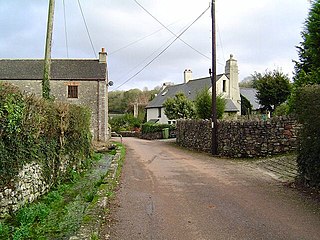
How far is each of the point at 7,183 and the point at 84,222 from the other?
7.42ft

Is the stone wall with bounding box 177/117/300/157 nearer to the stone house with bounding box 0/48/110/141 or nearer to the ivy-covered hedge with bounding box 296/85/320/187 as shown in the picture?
the ivy-covered hedge with bounding box 296/85/320/187

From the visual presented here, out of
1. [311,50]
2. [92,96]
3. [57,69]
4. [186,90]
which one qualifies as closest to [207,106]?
[92,96]

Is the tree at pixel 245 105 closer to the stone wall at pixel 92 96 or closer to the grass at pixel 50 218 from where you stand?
the stone wall at pixel 92 96

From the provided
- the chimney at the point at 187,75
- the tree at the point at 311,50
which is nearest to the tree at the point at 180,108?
the chimney at the point at 187,75

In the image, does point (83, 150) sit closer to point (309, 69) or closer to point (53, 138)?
point (53, 138)

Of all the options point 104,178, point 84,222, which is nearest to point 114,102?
point 104,178

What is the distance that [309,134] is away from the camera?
909 centimetres

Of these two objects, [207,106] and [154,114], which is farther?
[154,114]

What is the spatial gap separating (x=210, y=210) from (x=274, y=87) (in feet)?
113

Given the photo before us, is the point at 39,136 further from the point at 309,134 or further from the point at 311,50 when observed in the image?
the point at 311,50

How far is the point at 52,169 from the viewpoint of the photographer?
10.3 metres

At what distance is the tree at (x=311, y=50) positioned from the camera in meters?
12.9

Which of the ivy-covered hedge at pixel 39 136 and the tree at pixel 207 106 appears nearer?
the ivy-covered hedge at pixel 39 136

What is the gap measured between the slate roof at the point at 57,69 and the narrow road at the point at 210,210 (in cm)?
2146
